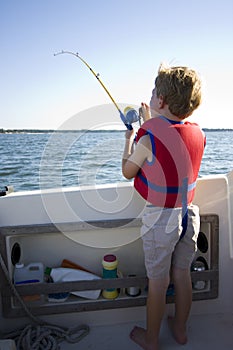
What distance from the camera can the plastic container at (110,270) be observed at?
1611 millimetres

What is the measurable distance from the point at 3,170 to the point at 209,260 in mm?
9675

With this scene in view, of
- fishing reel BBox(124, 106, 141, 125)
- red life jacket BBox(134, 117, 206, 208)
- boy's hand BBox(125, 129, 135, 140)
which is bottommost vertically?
red life jacket BBox(134, 117, 206, 208)

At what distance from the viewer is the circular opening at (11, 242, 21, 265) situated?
5.30 feet

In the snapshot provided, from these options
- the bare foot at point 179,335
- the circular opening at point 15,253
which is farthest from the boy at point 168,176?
the circular opening at point 15,253

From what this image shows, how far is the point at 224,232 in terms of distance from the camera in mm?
1697

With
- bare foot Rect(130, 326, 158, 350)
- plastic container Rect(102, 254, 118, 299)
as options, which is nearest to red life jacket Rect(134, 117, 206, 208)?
plastic container Rect(102, 254, 118, 299)

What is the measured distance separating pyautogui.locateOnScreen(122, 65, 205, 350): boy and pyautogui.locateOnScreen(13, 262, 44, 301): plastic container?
0.57 m

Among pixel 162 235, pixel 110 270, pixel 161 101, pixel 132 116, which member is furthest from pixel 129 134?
pixel 110 270

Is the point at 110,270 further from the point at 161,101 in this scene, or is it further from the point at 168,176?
the point at 161,101

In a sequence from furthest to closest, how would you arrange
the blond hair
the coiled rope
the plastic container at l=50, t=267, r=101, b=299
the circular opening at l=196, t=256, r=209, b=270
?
the circular opening at l=196, t=256, r=209, b=270 < the plastic container at l=50, t=267, r=101, b=299 < the coiled rope < the blond hair

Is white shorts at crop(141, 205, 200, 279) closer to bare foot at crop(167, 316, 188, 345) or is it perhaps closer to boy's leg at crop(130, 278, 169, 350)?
boy's leg at crop(130, 278, 169, 350)

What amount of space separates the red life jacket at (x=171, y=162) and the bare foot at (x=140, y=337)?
2.22ft

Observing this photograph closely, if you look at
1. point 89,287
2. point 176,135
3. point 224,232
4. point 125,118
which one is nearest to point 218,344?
point 224,232

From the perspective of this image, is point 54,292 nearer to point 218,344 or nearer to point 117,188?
point 117,188
